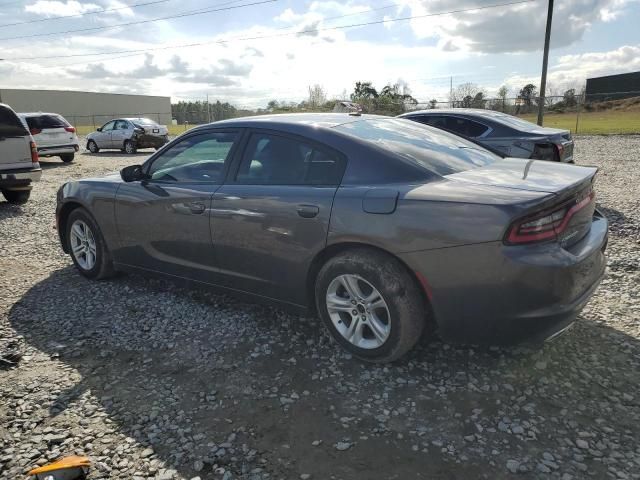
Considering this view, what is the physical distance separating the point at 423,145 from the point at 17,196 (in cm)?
867

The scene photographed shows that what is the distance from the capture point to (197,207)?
12.5 feet

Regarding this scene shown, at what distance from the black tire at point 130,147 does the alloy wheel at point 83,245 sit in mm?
16080

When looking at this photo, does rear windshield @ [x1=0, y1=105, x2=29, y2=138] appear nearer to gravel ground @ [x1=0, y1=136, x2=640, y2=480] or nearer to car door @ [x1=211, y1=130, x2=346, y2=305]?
gravel ground @ [x1=0, y1=136, x2=640, y2=480]

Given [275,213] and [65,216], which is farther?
[65,216]

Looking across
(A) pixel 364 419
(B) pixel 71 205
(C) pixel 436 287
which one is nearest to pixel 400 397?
(A) pixel 364 419

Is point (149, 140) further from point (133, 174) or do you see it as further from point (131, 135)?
point (133, 174)

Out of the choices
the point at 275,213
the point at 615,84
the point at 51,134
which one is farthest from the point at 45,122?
the point at 615,84

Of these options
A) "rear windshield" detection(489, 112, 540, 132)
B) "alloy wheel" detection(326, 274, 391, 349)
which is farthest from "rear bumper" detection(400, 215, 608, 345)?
"rear windshield" detection(489, 112, 540, 132)

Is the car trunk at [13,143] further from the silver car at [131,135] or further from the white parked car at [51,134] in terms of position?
the silver car at [131,135]

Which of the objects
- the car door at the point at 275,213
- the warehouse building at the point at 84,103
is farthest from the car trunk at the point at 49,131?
the warehouse building at the point at 84,103

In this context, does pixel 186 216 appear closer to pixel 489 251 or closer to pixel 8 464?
pixel 8 464

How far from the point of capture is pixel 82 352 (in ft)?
11.5

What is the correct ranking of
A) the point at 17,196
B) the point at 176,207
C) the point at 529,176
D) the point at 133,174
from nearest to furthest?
the point at 529,176 < the point at 176,207 < the point at 133,174 < the point at 17,196

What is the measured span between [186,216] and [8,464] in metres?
2.00
